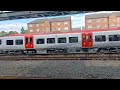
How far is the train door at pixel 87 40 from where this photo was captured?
23.2 m

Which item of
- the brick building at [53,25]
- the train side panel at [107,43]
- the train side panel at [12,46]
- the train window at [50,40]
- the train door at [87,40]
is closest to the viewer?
the train side panel at [107,43]

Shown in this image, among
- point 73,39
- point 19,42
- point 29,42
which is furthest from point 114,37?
point 19,42

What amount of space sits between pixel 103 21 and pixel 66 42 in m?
53.9

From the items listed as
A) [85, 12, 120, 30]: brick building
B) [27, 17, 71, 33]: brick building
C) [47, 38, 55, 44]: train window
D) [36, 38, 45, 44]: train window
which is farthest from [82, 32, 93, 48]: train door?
[27, 17, 71, 33]: brick building

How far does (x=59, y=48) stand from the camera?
23984 mm

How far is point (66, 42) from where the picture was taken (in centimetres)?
2388

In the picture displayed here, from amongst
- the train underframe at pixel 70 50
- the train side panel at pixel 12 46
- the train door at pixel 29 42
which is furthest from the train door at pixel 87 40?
the train side panel at pixel 12 46

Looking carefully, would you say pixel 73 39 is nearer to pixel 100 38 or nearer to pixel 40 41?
pixel 100 38

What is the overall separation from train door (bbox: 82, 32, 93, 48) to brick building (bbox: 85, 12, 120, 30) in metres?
51.1

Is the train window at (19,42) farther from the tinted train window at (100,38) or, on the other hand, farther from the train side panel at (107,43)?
the tinted train window at (100,38)
